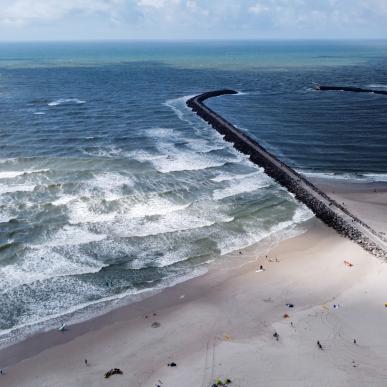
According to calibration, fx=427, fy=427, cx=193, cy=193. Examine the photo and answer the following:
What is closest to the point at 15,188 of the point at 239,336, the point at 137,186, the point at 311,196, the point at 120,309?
the point at 137,186

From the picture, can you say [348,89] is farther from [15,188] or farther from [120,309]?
[120,309]

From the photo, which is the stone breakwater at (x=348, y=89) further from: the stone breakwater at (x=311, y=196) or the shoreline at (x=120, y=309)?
the shoreline at (x=120, y=309)

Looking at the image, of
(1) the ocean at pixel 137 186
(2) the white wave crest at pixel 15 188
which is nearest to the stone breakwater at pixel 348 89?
(1) the ocean at pixel 137 186

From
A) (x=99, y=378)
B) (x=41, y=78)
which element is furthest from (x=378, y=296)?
(x=41, y=78)

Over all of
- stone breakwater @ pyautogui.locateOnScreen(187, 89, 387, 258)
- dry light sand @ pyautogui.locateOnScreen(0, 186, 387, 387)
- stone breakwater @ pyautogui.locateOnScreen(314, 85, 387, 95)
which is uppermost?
stone breakwater @ pyautogui.locateOnScreen(314, 85, 387, 95)

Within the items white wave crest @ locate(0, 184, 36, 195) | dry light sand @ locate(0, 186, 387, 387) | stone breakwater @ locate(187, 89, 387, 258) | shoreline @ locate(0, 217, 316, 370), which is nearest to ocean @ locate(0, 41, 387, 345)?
white wave crest @ locate(0, 184, 36, 195)

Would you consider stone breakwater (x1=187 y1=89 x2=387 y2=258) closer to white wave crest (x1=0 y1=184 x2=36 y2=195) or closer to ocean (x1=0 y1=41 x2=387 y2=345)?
ocean (x1=0 y1=41 x2=387 y2=345)
